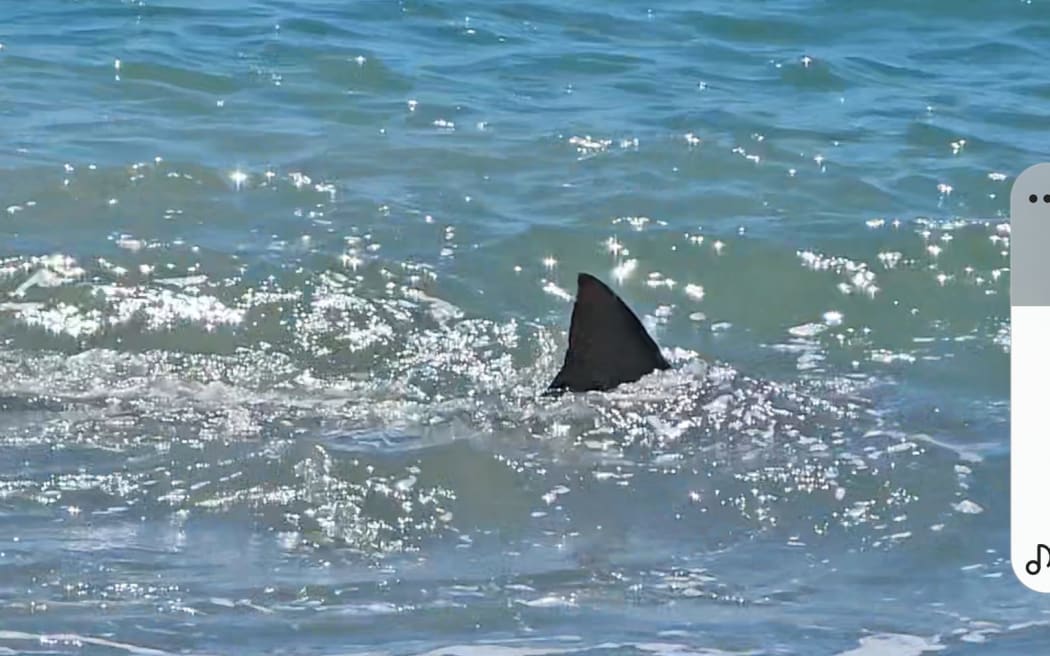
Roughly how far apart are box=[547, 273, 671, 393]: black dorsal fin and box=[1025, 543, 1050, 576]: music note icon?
168 inches

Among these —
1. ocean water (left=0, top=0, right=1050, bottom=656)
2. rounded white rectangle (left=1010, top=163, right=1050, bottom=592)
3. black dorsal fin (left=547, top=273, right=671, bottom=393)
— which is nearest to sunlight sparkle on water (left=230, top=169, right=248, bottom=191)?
ocean water (left=0, top=0, right=1050, bottom=656)

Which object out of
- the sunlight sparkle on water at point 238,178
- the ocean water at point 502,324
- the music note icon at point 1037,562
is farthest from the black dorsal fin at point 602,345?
the music note icon at point 1037,562

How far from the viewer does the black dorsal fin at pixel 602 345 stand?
655cm

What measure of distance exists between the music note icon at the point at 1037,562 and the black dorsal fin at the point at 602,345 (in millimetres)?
4259

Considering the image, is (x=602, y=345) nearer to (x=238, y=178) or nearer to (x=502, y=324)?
(x=502, y=324)

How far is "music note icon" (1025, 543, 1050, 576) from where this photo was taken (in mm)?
2262

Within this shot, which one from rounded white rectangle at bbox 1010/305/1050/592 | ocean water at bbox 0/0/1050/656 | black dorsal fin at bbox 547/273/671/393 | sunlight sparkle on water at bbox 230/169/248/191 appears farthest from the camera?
sunlight sparkle on water at bbox 230/169/248/191

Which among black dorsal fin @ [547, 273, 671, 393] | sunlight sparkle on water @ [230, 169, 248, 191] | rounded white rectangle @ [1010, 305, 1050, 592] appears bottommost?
rounded white rectangle @ [1010, 305, 1050, 592]

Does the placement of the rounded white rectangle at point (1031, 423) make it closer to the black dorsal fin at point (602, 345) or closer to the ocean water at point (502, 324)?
the ocean water at point (502, 324)

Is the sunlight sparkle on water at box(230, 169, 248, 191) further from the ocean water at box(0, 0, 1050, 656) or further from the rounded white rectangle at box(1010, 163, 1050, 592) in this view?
the rounded white rectangle at box(1010, 163, 1050, 592)

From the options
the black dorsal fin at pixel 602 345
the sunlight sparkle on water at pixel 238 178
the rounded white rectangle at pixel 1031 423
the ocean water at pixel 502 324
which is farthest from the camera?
the sunlight sparkle on water at pixel 238 178

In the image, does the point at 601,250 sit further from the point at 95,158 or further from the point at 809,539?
the point at 809,539

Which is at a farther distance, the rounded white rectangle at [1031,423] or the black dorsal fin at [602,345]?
the black dorsal fin at [602,345]

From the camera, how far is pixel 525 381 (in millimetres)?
7199
